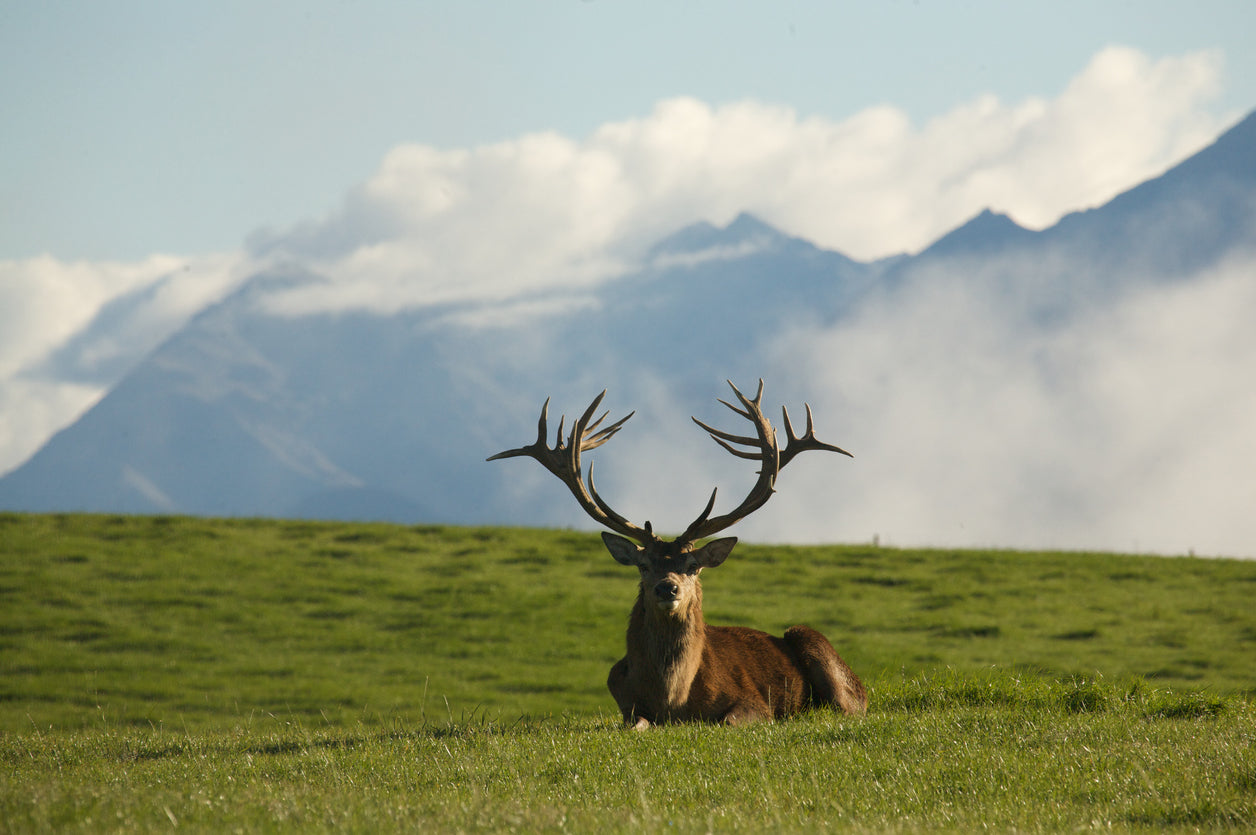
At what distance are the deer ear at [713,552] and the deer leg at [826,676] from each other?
5.31 ft

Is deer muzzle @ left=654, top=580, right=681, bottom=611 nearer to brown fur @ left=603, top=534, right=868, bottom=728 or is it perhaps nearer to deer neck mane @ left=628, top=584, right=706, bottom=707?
brown fur @ left=603, top=534, right=868, bottom=728

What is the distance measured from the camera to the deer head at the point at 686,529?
432 inches

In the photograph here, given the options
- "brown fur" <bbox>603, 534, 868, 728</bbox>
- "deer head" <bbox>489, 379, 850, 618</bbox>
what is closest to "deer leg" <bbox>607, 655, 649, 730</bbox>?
"brown fur" <bbox>603, 534, 868, 728</bbox>

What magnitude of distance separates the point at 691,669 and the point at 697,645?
9.7 inches

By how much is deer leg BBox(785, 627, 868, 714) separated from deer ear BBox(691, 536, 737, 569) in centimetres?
162

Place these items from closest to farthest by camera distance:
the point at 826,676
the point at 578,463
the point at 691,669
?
1. the point at 691,669
2. the point at 826,676
3. the point at 578,463

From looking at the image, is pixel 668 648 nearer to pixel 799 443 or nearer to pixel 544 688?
pixel 799 443

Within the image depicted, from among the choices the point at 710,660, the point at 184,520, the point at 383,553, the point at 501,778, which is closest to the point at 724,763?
the point at 501,778

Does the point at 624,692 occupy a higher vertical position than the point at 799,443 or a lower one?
lower

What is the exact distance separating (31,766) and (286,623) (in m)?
16.2

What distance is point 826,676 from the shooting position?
38.4ft

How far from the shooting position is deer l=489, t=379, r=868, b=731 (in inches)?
429

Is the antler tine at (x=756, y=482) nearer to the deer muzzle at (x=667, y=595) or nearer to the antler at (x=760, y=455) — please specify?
the antler at (x=760, y=455)

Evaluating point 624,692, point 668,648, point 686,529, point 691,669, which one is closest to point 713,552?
point 686,529
